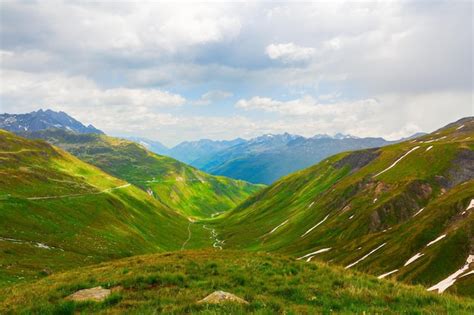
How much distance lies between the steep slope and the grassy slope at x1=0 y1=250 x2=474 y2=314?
104 ft

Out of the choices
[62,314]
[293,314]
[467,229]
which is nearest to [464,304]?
[293,314]

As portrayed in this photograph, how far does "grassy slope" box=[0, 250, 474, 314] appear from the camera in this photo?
17094 millimetres

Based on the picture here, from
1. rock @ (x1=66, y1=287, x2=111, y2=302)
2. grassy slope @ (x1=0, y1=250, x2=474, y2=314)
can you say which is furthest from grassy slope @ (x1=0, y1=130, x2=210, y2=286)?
rock @ (x1=66, y1=287, x2=111, y2=302)

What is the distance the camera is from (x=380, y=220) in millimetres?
134000

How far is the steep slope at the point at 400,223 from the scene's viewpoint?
271 feet

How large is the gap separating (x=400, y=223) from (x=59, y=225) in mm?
105957

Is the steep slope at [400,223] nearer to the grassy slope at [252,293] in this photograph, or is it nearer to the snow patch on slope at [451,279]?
the snow patch on slope at [451,279]

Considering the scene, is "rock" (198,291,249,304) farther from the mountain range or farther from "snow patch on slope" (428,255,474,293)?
"snow patch on slope" (428,255,474,293)

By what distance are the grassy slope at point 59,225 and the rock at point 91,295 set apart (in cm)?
3574

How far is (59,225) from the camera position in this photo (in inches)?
4077

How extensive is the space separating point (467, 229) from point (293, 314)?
8712 cm

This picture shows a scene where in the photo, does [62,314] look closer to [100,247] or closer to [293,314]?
[293,314]

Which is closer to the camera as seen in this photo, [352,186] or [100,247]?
[100,247]

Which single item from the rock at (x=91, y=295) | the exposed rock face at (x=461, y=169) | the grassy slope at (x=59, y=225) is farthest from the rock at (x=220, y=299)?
the exposed rock face at (x=461, y=169)
